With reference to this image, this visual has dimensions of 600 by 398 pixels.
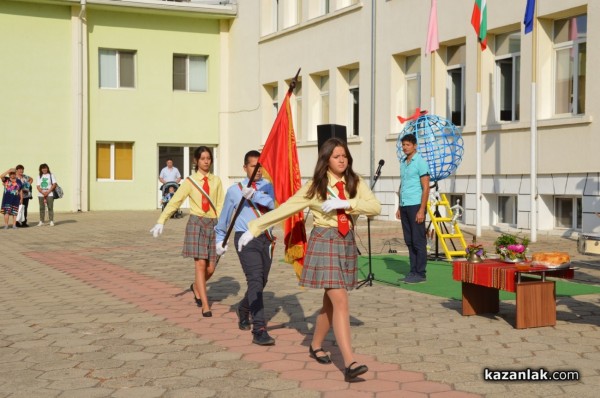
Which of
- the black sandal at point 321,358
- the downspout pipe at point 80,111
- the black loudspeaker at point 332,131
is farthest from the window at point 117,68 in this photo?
the black sandal at point 321,358

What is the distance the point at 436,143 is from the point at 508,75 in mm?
5737

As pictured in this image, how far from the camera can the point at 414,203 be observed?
1159cm

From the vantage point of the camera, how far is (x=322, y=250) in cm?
654

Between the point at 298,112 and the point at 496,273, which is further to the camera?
the point at 298,112

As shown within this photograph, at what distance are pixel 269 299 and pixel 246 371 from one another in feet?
12.6

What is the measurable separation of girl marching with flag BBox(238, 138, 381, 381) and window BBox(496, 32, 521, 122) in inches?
550

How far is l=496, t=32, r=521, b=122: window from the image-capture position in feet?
65.1

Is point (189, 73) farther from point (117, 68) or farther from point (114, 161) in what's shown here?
point (114, 161)

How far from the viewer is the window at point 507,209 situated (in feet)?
65.7

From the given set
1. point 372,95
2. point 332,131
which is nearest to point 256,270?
point 332,131

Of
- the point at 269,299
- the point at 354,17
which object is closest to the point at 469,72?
the point at 354,17

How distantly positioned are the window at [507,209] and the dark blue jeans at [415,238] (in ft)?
28.7

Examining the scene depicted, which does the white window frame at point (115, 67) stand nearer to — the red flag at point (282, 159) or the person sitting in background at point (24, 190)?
the person sitting in background at point (24, 190)
